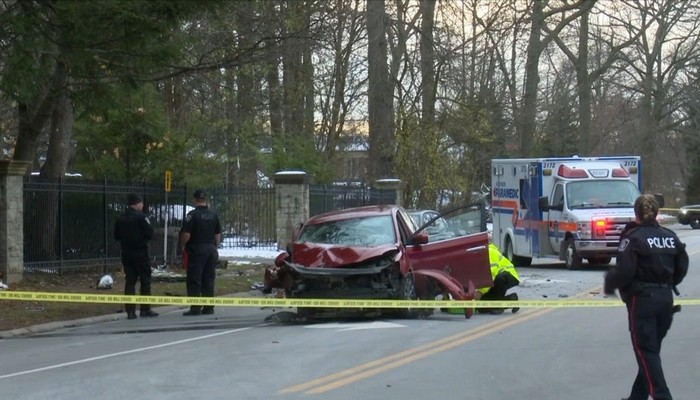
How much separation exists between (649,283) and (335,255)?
6.66 meters

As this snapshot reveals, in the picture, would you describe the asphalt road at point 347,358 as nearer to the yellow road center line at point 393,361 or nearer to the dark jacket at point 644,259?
the yellow road center line at point 393,361

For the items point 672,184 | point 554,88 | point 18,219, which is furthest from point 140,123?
point 672,184

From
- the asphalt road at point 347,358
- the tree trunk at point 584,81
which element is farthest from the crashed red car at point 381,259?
the tree trunk at point 584,81

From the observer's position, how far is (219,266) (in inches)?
937

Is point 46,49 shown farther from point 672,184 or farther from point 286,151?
point 672,184

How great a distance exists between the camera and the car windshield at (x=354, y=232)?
1448cm

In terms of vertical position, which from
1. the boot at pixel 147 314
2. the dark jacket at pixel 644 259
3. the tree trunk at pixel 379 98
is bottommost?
the boot at pixel 147 314

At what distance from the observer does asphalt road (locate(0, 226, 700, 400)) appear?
9062 mm

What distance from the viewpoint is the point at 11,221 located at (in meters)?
18.8

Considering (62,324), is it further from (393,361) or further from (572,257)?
(572,257)

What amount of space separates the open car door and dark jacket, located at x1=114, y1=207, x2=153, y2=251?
4179 millimetres

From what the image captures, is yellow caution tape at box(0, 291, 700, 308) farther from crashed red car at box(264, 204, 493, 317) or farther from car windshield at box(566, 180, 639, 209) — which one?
car windshield at box(566, 180, 639, 209)

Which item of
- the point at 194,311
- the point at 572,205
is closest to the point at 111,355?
the point at 194,311

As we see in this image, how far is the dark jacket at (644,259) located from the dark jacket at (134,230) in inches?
355
